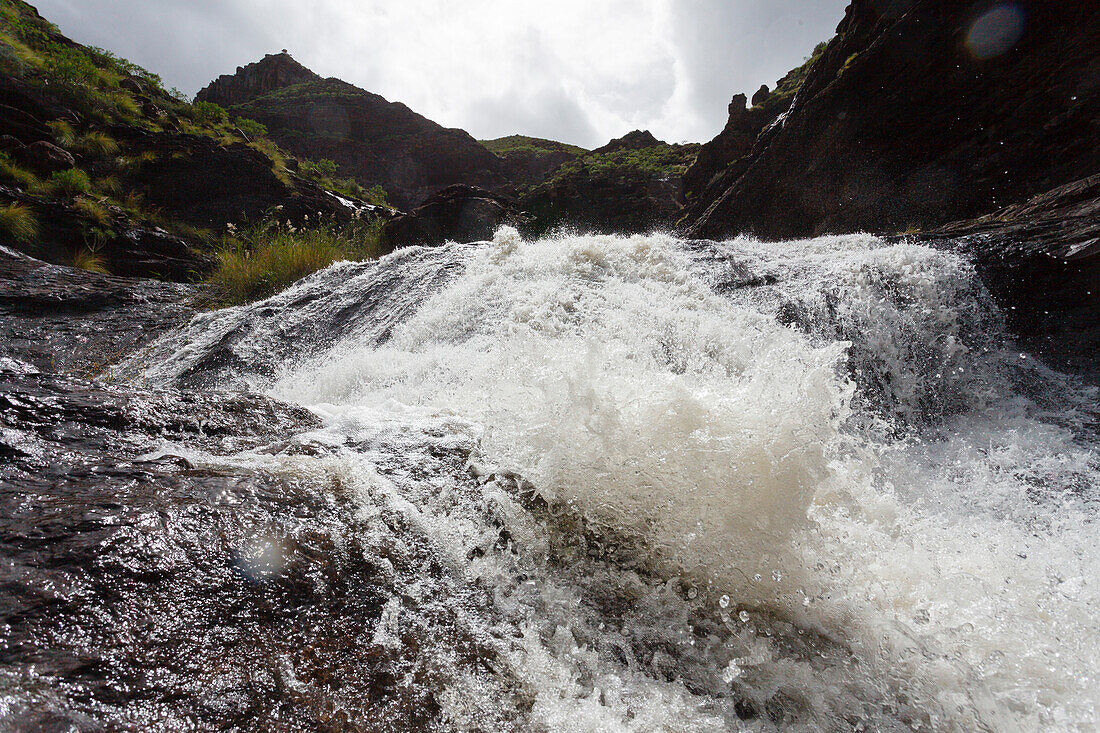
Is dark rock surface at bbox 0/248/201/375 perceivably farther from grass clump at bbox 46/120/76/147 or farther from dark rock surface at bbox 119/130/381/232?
grass clump at bbox 46/120/76/147

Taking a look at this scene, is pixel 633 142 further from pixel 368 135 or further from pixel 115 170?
pixel 115 170

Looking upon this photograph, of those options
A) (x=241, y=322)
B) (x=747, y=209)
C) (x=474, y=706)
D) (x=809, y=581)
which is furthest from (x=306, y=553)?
(x=747, y=209)

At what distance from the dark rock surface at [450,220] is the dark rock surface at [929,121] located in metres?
6.91

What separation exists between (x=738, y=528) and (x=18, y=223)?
979 centimetres

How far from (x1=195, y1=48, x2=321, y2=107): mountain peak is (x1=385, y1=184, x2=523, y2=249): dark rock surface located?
1153 inches

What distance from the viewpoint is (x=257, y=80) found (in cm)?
3384

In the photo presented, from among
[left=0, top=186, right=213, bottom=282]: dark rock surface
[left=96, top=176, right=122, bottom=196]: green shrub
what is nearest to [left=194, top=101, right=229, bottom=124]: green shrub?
[left=96, top=176, right=122, bottom=196]: green shrub

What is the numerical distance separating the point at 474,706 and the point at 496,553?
1.74 ft

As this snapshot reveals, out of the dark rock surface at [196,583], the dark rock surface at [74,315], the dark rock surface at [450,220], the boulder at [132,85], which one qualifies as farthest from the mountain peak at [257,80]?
the dark rock surface at [196,583]

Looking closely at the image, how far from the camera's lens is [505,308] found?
4.62 m

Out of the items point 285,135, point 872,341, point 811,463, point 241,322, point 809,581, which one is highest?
point 285,135

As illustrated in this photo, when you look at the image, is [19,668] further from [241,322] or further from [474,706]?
[241,322]

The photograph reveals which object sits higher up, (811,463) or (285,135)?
(285,135)

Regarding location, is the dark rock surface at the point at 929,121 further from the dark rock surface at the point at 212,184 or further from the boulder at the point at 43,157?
the boulder at the point at 43,157
